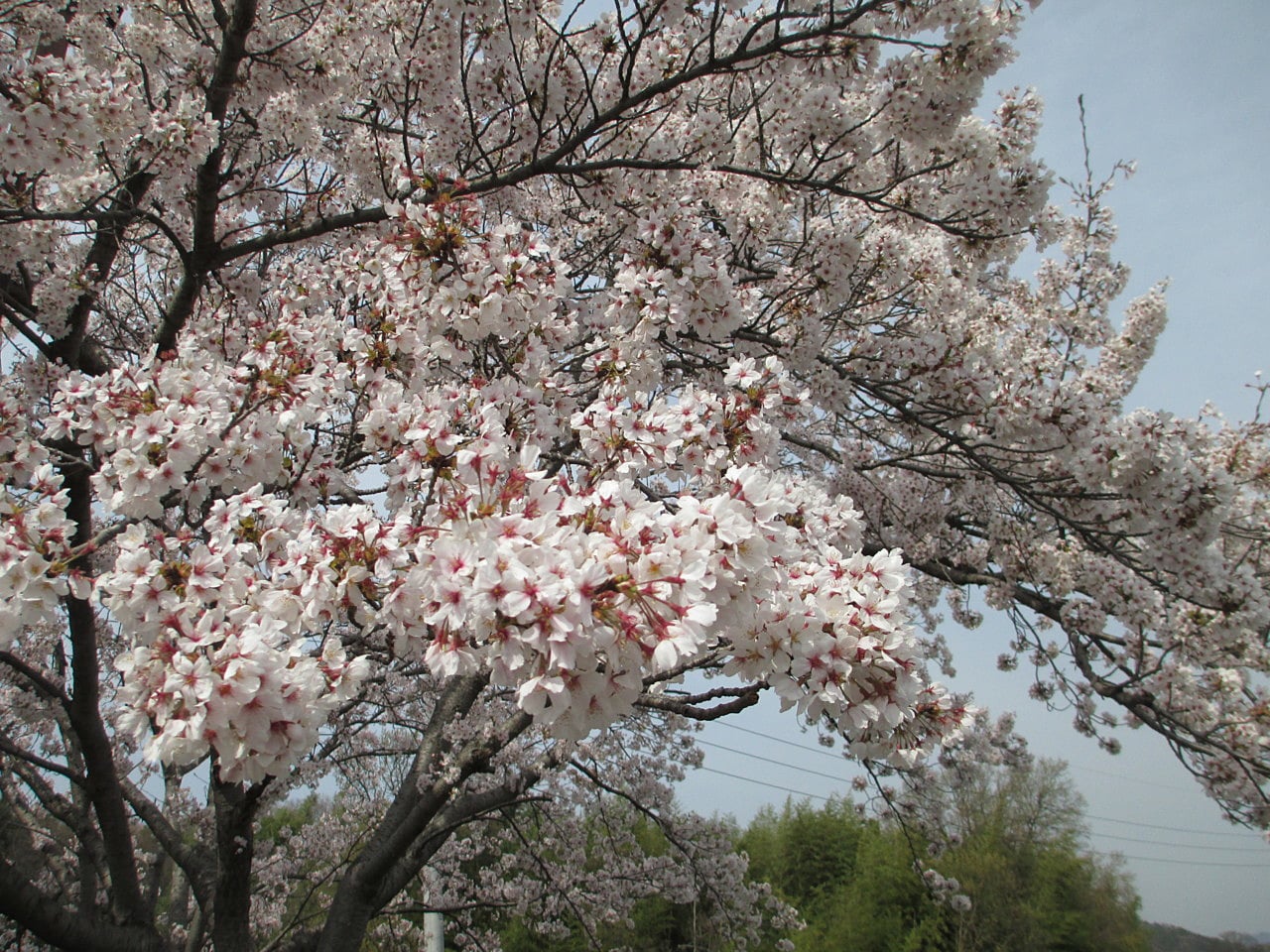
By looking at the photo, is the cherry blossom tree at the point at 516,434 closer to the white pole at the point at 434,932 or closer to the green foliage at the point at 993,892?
the white pole at the point at 434,932

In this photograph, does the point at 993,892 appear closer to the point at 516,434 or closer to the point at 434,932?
the point at 434,932

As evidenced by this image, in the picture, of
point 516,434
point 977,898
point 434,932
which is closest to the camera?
point 516,434

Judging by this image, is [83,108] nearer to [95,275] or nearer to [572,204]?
[95,275]

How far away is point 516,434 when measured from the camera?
9.36ft

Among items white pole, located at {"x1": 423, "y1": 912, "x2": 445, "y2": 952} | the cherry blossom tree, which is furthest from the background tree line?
the cherry blossom tree

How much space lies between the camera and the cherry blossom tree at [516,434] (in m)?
1.51

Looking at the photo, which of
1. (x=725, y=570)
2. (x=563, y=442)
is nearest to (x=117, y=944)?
(x=563, y=442)

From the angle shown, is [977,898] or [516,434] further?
[977,898]

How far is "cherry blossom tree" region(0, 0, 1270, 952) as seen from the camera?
Result: 1.51 metres

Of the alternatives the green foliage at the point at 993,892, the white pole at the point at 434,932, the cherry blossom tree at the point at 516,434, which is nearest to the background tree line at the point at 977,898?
the green foliage at the point at 993,892

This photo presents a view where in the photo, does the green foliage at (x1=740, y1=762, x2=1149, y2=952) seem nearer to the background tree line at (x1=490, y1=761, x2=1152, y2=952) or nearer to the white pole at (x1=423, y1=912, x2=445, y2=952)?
the background tree line at (x1=490, y1=761, x2=1152, y2=952)

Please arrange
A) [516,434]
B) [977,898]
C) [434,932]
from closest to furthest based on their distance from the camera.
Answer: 1. [516,434]
2. [434,932]
3. [977,898]

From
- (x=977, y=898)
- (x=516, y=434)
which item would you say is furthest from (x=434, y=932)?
(x=977, y=898)

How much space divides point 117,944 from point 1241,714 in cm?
816
